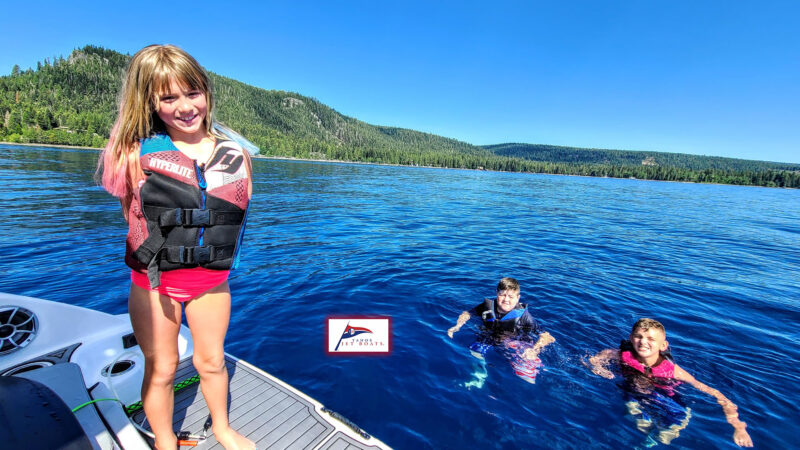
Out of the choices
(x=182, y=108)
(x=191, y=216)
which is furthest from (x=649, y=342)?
(x=182, y=108)

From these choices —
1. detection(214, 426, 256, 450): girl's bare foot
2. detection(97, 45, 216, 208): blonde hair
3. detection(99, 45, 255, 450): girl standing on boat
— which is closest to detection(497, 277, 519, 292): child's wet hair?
detection(214, 426, 256, 450): girl's bare foot

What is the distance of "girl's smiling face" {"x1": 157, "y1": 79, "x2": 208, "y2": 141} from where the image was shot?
6.63ft

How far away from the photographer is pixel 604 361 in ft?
18.3

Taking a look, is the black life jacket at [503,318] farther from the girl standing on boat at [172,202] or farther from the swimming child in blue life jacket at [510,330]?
the girl standing on boat at [172,202]

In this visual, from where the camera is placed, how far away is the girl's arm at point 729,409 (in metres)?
4.27

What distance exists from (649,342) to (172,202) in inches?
248

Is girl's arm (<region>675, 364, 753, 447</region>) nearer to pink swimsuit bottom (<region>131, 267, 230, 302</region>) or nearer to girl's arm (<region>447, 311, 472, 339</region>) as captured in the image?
girl's arm (<region>447, 311, 472, 339</region>)

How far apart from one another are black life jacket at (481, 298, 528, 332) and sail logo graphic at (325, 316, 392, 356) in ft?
6.16

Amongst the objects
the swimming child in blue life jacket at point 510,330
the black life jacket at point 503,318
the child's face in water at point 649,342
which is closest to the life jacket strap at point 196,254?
the swimming child in blue life jacket at point 510,330

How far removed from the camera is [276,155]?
14188 centimetres

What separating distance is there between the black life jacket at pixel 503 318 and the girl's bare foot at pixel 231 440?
4.44 metres

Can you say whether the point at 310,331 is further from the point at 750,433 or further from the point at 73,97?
the point at 73,97

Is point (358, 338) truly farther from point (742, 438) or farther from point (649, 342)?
point (742, 438)

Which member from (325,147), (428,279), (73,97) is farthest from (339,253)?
(73,97)
